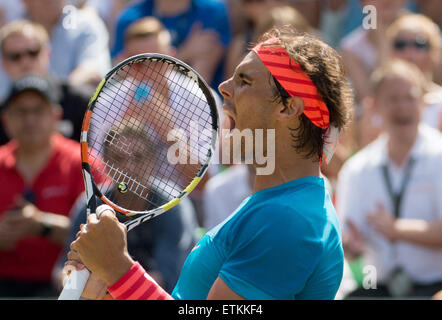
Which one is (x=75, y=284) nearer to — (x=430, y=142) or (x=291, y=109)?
(x=291, y=109)

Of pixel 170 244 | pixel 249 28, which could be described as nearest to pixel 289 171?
pixel 170 244

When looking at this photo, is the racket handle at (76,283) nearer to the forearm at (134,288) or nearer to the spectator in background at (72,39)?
the forearm at (134,288)

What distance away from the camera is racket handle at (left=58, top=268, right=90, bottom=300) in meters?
2.23

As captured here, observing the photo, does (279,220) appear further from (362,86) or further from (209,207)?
(362,86)

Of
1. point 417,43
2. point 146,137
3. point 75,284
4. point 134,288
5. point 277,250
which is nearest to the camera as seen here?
point 277,250

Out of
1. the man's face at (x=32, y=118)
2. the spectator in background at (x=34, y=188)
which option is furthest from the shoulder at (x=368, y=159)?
the man's face at (x=32, y=118)

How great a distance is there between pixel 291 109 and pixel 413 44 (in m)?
3.37

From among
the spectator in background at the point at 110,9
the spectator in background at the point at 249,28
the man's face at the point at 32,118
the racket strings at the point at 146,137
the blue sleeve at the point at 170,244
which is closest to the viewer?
the racket strings at the point at 146,137

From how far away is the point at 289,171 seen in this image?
2.26m

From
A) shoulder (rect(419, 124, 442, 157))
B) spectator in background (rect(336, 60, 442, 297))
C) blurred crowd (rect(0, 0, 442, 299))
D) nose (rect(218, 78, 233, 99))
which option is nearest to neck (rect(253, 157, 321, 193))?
nose (rect(218, 78, 233, 99))

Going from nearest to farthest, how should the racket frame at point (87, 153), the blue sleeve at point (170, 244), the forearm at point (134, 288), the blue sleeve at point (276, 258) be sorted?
1. the blue sleeve at point (276, 258)
2. the forearm at point (134, 288)
3. the racket frame at point (87, 153)
4. the blue sleeve at point (170, 244)

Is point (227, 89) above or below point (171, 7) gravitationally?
above

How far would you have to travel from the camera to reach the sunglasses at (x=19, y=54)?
18.3 ft

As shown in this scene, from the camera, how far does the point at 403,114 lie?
479 cm
